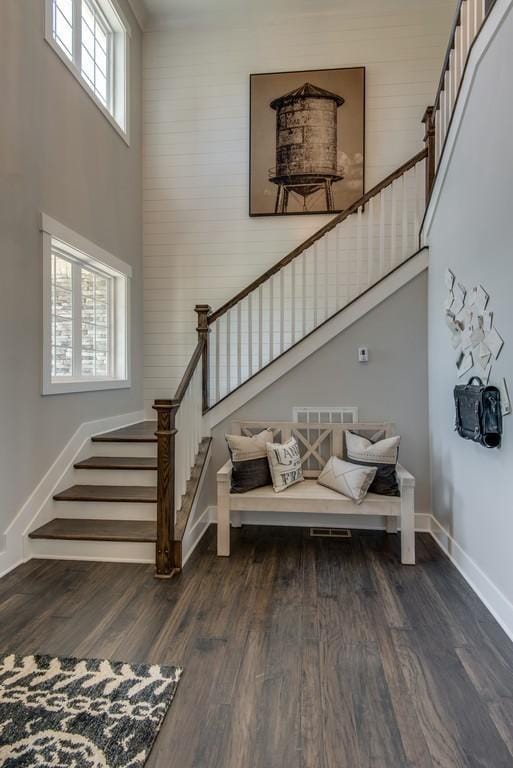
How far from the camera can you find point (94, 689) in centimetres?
173

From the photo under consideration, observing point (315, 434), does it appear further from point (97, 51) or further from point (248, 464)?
point (97, 51)

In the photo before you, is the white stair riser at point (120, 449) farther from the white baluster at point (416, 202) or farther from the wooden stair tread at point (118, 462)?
the white baluster at point (416, 202)

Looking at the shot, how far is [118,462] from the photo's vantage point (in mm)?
3602

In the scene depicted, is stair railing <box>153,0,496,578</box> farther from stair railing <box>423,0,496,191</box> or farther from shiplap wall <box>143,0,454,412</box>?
shiplap wall <box>143,0,454,412</box>

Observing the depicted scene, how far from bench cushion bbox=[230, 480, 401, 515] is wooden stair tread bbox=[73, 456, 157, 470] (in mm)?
861

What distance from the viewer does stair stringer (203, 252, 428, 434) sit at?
366cm

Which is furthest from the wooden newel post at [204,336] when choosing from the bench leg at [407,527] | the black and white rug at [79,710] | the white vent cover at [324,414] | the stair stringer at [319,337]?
the black and white rug at [79,710]

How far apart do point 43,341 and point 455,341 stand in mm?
3032

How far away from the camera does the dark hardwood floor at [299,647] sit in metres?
1.48

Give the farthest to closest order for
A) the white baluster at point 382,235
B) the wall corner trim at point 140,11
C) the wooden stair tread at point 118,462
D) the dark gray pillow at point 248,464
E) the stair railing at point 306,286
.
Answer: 1. the wall corner trim at point 140,11
2. the white baluster at point 382,235
3. the wooden stair tread at point 118,462
4. the dark gray pillow at point 248,464
5. the stair railing at point 306,286

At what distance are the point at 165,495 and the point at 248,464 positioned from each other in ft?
2.38

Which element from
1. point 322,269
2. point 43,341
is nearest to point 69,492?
point 43,341

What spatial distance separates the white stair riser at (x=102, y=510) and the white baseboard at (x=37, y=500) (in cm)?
13

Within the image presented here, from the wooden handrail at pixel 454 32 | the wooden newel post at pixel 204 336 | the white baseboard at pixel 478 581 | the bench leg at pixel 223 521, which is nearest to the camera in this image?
the white baseboard at pixel 478 581
